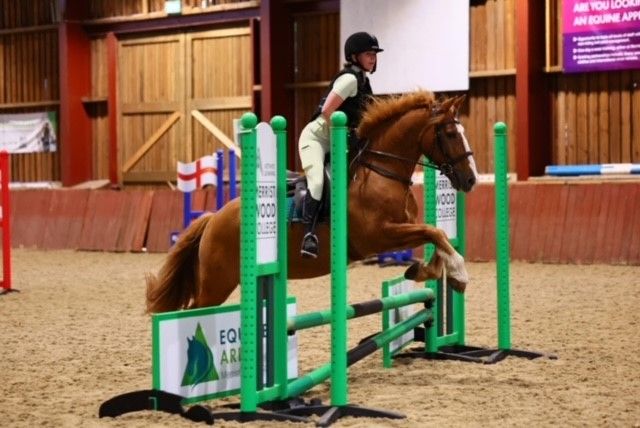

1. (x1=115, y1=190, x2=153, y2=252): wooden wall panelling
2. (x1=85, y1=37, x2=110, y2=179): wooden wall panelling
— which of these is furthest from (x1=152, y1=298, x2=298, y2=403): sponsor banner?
(x1=85, y1=37, x2=110, y2=179): wooden wall panelling

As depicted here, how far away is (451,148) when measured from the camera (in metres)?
6.62

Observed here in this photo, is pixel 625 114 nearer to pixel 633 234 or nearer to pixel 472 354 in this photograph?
pixel 633 234

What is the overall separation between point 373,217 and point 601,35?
1017cm

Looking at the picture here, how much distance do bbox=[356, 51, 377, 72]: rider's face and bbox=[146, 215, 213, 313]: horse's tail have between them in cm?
140

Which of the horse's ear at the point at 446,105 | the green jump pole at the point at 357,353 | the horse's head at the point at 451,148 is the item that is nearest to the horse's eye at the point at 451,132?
the horse's head at the point at 451,148

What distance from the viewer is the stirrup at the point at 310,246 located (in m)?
6.45

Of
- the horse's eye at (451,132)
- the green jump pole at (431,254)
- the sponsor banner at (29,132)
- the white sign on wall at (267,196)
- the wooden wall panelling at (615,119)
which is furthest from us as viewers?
the sponsor banner at (29,132)

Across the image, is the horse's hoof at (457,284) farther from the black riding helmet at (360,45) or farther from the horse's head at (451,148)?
the black riding helmet at (360,45)

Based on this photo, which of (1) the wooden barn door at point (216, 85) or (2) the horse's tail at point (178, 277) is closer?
(2) the horse's tail at point (178, 277)

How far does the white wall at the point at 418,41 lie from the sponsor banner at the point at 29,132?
801cm

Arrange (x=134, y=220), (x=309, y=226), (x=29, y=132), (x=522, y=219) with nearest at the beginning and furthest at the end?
1. (x=309, y=226)
2. (x=522, y=219)
3. (x=134, y=220)
4. (x=29, y=132)

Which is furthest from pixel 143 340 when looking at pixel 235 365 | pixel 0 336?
pixel 235 365

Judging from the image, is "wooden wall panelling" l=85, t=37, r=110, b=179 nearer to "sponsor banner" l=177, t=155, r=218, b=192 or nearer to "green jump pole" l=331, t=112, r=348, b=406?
"sponsor banner" l=177, t=155, r=218, b=192

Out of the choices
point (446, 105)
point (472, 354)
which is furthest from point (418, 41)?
point (446, 105)
